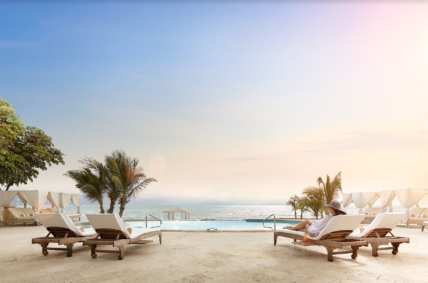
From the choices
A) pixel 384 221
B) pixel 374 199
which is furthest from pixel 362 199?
pixel 384 221

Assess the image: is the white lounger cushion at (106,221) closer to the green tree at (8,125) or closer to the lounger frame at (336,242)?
the lounger frame at (336,242)

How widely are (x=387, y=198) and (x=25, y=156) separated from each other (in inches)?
703

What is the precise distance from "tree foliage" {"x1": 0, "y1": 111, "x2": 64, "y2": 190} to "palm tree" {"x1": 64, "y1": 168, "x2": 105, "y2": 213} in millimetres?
3283

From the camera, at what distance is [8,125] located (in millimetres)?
12695

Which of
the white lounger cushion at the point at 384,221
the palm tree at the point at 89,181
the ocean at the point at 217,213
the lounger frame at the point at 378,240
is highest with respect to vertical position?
the palm tree at the point at 89,181

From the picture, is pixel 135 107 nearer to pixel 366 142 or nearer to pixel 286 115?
pixel 286 115

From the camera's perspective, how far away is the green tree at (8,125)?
40.8 feet

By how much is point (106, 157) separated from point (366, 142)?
14560 millimetres

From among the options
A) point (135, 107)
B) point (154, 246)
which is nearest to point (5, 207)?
point (135, 107)

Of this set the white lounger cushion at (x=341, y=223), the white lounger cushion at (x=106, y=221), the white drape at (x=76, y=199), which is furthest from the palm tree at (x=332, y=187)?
the white drape at (x=76, y=199)

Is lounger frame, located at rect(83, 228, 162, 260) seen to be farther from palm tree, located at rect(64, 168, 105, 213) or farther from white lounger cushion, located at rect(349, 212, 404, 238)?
palm tree, located at rect(64, 168, 105, 213)

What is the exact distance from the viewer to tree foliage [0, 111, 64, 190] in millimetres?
13570

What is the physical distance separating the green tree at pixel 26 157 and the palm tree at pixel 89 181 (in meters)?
3.28

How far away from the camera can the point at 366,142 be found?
17.1 m
